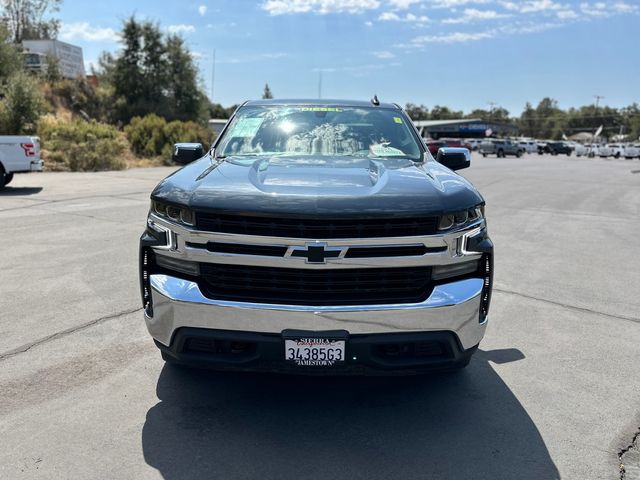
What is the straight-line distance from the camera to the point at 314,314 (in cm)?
297

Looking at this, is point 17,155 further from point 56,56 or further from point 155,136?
point 56,56

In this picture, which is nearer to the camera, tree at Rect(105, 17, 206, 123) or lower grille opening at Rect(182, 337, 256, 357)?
lower grille opening at Rect(182, 337, 256, 357)

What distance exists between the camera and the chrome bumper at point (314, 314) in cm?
298

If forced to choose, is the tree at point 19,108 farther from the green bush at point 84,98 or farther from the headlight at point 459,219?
the headlight at point 459,219

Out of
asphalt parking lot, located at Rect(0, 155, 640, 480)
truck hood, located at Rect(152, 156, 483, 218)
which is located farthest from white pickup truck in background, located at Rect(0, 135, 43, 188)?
truck hood, located at Rect(152, 156, 483, 218)

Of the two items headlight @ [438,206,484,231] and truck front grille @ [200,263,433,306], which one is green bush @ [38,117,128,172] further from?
headlight @ [438,206,484,231]

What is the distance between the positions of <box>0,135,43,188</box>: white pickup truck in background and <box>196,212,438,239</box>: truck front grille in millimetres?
13411

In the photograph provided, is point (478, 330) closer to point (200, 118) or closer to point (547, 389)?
point (547, 389)

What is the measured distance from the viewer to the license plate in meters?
2.99

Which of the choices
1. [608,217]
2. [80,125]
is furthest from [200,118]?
[608,217]

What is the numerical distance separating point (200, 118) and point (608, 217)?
36504mm

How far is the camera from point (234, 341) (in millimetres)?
3033

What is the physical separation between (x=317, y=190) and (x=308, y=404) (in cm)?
141

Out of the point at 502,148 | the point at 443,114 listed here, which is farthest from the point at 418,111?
the point at 502,148
